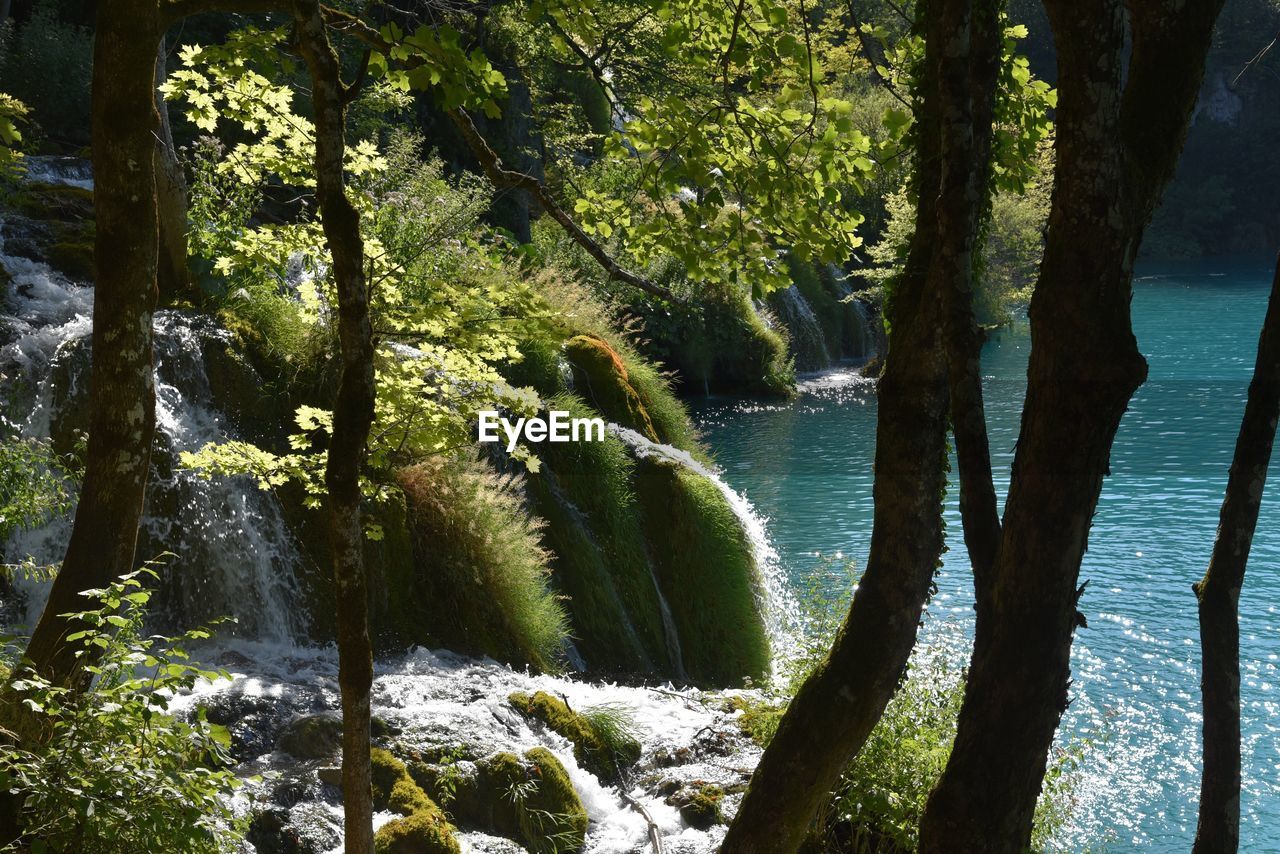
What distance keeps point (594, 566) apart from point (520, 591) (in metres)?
1.27

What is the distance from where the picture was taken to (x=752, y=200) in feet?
16.3

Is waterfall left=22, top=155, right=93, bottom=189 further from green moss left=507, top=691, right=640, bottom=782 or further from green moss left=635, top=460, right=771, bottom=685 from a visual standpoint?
green moss left=507, top=691, right=640, bottom=782

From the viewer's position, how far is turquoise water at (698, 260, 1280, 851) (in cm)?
819

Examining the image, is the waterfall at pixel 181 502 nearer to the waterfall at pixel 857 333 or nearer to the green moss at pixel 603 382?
the green moss at pixel 603 382

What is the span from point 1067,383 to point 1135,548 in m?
11.3

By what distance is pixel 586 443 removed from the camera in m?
10.0

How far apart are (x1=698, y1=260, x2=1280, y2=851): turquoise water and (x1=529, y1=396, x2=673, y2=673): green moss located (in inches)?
57.6

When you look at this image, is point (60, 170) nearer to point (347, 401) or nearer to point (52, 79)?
point (52, 79)

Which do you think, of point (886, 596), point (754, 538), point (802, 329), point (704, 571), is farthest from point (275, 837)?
point (802, 329)

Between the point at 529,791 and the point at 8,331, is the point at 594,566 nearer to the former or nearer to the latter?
the point at 529,791

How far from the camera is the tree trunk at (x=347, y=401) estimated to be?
3549 mm

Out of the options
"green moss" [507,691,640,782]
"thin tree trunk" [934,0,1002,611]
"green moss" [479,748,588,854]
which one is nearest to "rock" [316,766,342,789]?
"green moss" [479,748,588,854]

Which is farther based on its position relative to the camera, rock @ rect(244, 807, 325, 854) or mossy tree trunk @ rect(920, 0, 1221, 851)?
rock @ rect(244, 807, 325, 854)

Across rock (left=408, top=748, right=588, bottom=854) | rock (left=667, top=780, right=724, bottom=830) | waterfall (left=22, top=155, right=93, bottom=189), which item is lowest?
rock (left=667, top=780, right=724, bottom=830)
